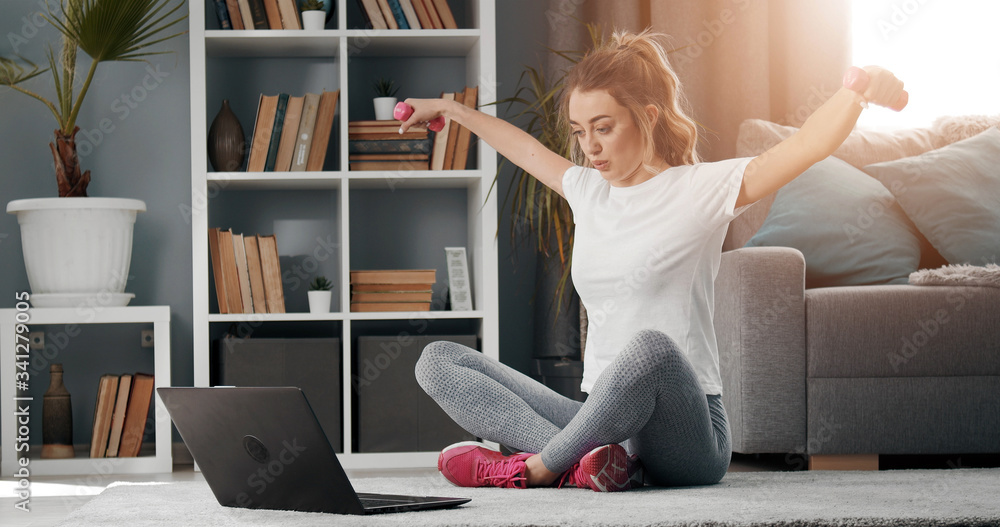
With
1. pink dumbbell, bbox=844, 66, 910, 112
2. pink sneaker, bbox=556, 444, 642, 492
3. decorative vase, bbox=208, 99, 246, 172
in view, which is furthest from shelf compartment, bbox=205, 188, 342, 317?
pink dumbbell, bbox=844, 66, 910, 112

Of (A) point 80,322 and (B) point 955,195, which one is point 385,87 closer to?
(A) point 80,322

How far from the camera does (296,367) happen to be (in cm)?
263

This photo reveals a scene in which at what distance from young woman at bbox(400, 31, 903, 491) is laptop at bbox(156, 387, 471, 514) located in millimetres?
225

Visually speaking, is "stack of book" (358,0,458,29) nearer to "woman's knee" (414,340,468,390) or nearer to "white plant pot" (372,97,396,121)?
"white plant pot" (372,97,396,121)

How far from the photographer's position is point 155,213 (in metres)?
2.99

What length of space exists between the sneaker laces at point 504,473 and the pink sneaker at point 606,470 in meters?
0.08

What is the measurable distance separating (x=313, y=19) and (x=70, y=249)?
0.92m

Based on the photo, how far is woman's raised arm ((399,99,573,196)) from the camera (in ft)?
6.01

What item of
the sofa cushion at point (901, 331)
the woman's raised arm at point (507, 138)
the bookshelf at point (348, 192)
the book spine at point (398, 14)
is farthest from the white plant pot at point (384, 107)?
the sofa cushion at point (901, 331)

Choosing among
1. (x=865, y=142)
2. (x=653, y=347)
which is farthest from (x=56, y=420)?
(x=865, y=142)

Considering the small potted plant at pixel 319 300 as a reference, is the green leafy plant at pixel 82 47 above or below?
above

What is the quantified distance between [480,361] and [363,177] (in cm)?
109

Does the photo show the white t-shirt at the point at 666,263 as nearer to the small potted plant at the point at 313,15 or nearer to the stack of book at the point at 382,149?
the stack of book at the point at 382,149

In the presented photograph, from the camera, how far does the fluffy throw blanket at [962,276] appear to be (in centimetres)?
213
